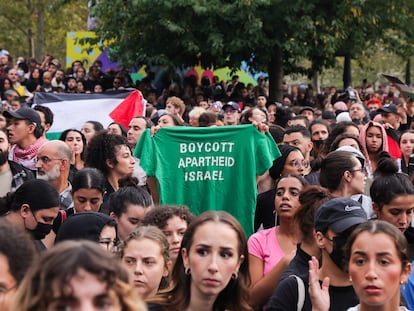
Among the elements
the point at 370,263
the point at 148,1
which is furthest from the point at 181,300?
the point at 148,1

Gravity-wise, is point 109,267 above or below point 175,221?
above

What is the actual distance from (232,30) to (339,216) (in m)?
16.6

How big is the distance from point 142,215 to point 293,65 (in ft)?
61.8

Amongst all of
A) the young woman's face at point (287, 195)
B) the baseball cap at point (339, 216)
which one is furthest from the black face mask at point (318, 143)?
the baseball cap at point (339, 216)

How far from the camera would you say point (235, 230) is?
→ 5402 mm

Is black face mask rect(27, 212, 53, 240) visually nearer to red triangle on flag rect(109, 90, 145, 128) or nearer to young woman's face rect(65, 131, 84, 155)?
young woman's face rect(65, 131, 84, 155)

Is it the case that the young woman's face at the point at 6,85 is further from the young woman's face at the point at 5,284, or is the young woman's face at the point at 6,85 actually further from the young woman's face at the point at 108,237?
the young woman's face at the point at 5,284

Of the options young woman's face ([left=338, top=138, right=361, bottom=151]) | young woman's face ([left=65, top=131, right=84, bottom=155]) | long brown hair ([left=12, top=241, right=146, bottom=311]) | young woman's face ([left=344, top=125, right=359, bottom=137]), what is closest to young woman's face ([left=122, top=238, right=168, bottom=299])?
long brown hair ([left=12, top=241, right=146, bottom=311])

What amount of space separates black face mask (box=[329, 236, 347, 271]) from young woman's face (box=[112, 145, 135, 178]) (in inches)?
159

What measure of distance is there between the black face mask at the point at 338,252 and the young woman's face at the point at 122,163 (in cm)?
403

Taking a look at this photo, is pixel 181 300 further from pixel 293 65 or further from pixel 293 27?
pixel 293 65

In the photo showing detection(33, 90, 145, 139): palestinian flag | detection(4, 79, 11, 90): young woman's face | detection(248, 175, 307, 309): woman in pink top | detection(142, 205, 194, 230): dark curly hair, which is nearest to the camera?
detection(248, 175, 307, 309): woman in pink top

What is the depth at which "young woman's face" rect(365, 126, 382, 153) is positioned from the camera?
11.2 meters

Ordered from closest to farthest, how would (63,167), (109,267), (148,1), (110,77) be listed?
(109,267), (63,167), (148,1), (110,77)
